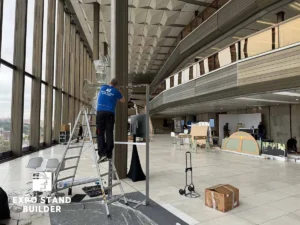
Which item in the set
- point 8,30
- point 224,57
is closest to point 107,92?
point 8,30

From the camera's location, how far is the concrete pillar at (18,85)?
8.55 meters

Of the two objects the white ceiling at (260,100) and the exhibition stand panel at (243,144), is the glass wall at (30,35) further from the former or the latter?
the exhibition stand panel at (243,144)

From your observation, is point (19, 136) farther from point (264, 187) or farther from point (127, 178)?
point (264, 187)

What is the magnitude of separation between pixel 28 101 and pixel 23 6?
13.3 feet

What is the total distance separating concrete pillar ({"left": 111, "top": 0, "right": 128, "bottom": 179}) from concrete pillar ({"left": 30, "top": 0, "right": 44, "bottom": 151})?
6692 millimetres

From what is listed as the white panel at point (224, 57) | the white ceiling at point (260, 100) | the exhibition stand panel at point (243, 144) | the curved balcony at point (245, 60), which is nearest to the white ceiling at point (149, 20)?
the curved balcony at point (245, 60)

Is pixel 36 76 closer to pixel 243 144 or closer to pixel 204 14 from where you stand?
Answer: pixel 243 144

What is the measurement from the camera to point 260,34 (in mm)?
7645

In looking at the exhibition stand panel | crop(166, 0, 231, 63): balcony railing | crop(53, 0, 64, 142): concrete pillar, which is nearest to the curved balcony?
the exhibition stand panel

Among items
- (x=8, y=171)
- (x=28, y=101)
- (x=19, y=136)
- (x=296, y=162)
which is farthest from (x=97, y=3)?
(x=296, y=162)

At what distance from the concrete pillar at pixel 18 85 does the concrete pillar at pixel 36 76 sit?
205 centimetres

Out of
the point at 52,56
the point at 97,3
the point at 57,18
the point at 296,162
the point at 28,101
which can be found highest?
the point at 97,3

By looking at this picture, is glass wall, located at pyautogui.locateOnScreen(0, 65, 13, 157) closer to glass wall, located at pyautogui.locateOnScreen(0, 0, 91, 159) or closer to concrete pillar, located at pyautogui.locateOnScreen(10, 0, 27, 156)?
glass wall, located at pyautogui.locateOnScreen(0, 0, 91, 159)

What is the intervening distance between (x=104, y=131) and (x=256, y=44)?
6.82 metres
